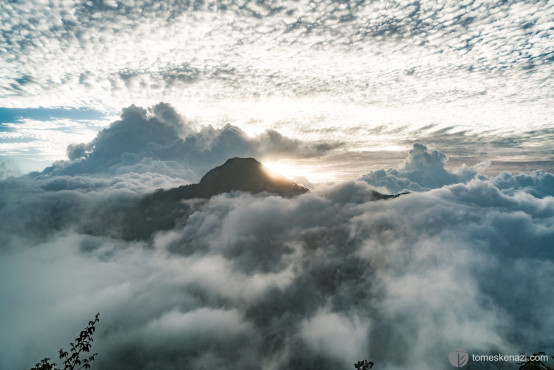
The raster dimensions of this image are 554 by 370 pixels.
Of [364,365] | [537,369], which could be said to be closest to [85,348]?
[364,365]

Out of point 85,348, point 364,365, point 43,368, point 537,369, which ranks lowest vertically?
point 364,365

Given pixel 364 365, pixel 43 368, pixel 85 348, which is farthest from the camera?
pixel 364 365

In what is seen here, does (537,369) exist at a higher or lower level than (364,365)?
higher

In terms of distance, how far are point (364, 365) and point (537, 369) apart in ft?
66.7

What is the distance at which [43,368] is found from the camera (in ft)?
90.6

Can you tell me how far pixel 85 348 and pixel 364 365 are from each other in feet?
123

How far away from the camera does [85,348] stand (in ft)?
81.7

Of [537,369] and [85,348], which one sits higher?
[85,348]

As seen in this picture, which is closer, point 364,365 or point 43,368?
point 43,368

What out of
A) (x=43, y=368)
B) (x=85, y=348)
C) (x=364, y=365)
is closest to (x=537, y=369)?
(x=364, y=365)

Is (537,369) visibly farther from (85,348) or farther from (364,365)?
(85,348)

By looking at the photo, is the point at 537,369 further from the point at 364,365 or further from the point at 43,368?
the point at 43,368

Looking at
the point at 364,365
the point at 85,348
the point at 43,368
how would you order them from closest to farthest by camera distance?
the point at 85,348
the point at 43,368
the point at 364,365

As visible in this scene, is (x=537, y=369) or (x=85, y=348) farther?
(x=537, y=369)
